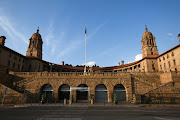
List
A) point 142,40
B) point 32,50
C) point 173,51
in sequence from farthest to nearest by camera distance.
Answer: point 142,40 < point 32,50 < point 173,51

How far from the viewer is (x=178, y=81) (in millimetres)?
27031

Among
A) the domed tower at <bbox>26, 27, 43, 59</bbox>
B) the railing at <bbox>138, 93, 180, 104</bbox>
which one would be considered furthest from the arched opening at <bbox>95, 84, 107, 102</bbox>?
the domed tower at <bbox>26, 27, 43, 59</bbox>

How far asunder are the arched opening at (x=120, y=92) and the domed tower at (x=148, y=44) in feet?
146

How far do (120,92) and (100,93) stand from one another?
4.97m

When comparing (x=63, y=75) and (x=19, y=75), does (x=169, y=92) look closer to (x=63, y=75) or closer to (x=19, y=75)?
(x=63, y=75)

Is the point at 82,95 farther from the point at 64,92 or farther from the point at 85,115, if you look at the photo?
the point at 85,115

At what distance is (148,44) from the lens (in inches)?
2574

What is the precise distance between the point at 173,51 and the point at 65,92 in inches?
1597

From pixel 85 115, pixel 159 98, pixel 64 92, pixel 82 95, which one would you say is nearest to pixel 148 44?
pixel 159 98

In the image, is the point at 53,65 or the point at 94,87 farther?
the point at 53,65

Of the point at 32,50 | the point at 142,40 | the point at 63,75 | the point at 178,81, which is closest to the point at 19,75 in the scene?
the point at 63,75

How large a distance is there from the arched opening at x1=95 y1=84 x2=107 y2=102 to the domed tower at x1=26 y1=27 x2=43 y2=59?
48.7m

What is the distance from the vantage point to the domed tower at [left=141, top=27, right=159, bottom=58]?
2534 inches

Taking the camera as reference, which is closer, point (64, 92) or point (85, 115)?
point (85, 115)
